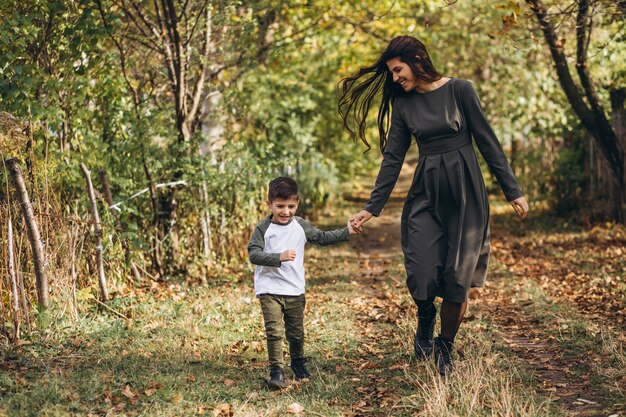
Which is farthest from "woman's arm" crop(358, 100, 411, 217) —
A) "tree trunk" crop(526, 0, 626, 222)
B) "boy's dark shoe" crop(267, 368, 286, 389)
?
"tree trunk" crop(526, 0, 626, 222)

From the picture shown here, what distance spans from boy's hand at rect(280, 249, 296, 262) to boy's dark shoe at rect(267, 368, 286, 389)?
768mm

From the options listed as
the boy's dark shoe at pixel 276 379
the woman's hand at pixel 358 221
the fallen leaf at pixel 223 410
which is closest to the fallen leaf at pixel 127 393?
the fallen leaf at pixel 223 410

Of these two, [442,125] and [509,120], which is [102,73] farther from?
[509,120]

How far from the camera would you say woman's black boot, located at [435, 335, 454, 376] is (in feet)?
17.0

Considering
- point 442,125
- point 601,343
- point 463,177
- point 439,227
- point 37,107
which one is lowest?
point 601,343

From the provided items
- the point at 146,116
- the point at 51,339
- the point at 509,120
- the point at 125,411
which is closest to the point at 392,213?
the point at 509,120

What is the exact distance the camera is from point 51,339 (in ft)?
19.9

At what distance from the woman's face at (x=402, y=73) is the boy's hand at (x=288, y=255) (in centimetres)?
132

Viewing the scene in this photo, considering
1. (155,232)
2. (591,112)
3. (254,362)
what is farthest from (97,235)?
(591,112)

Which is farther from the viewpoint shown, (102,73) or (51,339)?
(102,73)

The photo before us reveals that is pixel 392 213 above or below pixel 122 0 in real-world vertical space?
below

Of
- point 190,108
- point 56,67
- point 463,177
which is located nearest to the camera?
point 463,177

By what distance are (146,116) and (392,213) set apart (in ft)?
32.0

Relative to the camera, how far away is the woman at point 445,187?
5.13 m
